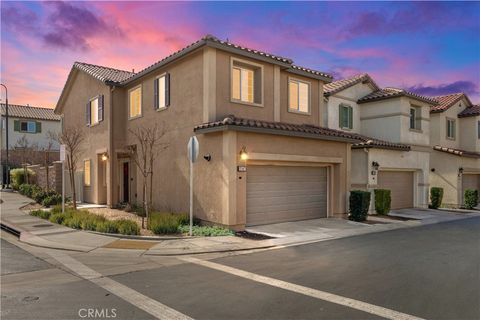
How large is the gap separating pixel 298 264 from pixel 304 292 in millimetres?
2023

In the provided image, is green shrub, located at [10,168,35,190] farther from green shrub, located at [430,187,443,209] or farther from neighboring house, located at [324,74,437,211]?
green shrub, located at [430,187,443,209]

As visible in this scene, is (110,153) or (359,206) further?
(110,153)

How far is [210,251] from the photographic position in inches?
366

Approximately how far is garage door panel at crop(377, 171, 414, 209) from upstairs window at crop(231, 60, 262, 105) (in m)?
9.21

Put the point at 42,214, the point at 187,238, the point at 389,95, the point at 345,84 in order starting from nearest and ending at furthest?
1. the point at 187,238
2. the point at 42,214
3. the point at 389,95
4. the point at 345,84

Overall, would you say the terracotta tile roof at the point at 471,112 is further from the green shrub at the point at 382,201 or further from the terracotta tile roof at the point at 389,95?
the green shrub at the point at 382,201

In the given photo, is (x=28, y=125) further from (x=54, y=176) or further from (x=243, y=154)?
(x=243, y=154)

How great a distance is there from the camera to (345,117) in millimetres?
21766

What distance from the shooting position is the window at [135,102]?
1720 cm

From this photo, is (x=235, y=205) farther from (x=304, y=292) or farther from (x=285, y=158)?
(x=304, y=292)

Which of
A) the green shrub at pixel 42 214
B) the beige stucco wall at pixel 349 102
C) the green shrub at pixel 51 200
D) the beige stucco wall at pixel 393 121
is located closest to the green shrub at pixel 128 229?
the green shrub at pixel 42 214

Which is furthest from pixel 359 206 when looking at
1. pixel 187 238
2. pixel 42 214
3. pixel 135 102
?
pixel 42 214

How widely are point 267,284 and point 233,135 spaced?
20.3 ft

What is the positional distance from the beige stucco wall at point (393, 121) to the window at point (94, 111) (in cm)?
1542
